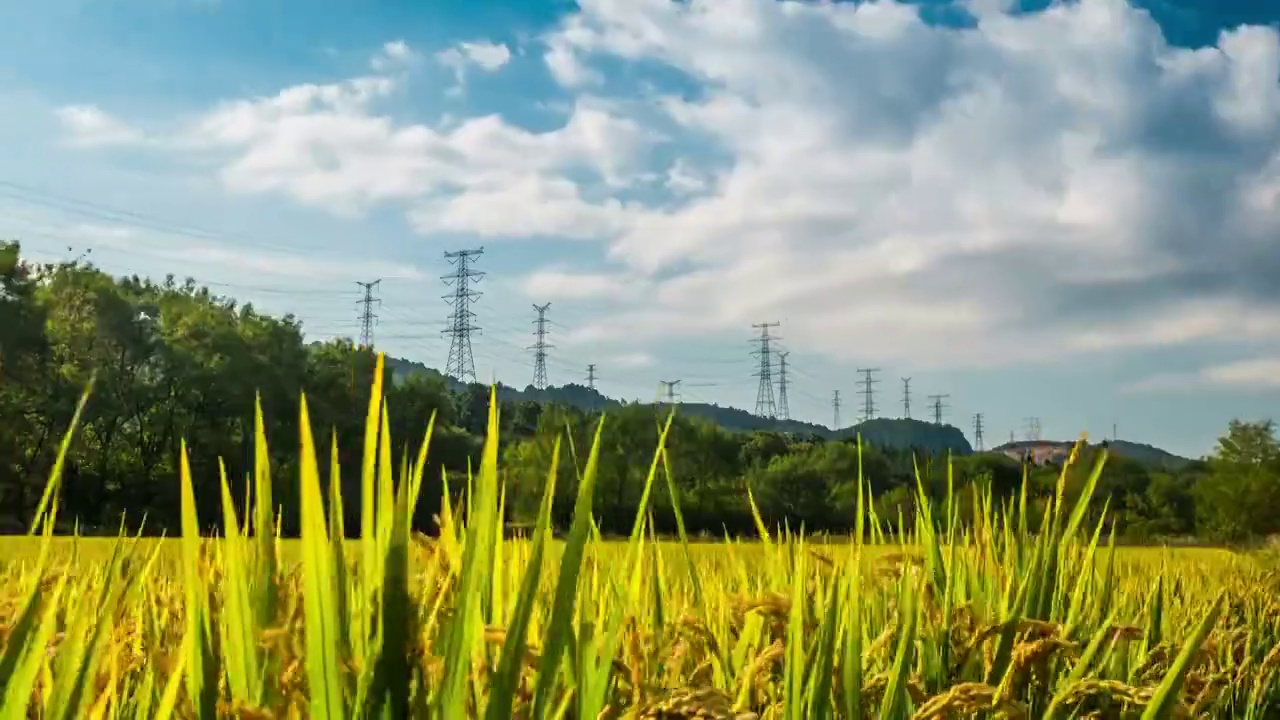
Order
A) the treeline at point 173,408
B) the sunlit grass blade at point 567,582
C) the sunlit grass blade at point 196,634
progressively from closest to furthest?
the sunlit grass blade at point 567,582 → the sunlit grass blade at point 196,634 → the treeline at point 173,408

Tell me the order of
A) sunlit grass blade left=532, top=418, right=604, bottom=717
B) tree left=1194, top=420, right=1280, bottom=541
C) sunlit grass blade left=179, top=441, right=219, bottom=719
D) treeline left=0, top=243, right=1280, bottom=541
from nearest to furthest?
sunlit grass blade left=532, top=418, right=604, bottom=717
sunlit grass blade left=179, top=441, right=219, bottom=719
tree left=1194, top=420, right=1280, bottom=541
treeline left=0, top=243, right=1280, bottom=541

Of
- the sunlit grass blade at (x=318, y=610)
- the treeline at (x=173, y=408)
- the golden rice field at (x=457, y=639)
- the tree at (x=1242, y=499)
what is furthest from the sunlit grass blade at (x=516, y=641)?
the treeline at (x=173, y=408)

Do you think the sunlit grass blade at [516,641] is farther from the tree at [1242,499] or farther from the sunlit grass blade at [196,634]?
the tree at [1242,499]

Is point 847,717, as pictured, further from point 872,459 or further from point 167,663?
point 872,459

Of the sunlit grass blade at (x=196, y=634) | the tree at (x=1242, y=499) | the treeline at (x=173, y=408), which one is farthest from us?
the treeline at (x=173, y=408)

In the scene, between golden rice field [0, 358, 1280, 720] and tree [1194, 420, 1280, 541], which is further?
tree [1194, 420, 1280, 541]

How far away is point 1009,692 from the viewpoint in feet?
5.73

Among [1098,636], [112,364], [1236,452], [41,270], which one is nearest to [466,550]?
[1098,636]

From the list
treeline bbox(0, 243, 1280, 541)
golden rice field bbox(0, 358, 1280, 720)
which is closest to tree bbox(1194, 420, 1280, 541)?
treeline bbox(0, 243, 1280, 541)

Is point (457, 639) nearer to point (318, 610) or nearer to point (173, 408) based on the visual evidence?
point (318, 610)

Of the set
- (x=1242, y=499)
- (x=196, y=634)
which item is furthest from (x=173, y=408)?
(x=196, y=634)

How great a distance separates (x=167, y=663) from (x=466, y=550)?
563 millimetres

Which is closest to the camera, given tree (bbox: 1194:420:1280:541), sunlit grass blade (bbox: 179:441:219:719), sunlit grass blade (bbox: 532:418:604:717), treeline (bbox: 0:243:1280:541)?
sunlit grass blade (bbox: 532:418:604:717)

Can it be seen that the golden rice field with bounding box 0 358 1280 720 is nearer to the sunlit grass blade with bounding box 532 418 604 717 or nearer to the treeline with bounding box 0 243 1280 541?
the sunlit grass blade with bounding box 532 418 604 717
